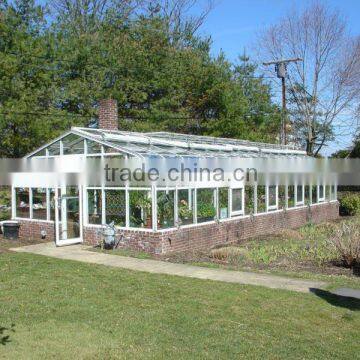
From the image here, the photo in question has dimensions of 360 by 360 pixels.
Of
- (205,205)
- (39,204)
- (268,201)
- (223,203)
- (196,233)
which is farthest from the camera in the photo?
(268,201)

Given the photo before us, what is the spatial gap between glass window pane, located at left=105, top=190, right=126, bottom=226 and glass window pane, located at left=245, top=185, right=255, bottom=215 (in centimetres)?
501

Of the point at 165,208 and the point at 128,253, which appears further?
the point at 165,208

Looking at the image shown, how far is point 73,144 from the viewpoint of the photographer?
48.9 feet

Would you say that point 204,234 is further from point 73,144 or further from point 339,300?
point 339,300

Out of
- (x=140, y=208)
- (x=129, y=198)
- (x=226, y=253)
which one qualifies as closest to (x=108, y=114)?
(x=129, y=198)

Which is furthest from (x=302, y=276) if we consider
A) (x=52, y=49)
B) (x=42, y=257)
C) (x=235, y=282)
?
(x=52, y=49)

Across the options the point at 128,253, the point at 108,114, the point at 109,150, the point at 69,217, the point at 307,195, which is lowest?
the point at 128,253

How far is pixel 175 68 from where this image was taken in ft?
92.6

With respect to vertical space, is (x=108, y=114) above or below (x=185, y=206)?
above

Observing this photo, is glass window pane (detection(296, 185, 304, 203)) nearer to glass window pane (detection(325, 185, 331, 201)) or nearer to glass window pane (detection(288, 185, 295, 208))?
glass window pane (detection(288, 185, 295, 208))

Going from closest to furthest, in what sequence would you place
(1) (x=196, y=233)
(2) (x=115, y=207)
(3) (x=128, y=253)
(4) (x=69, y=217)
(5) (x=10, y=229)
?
(3) (x=128, y=253) → (2) (x=115, y=207) → (1) (x=196, y=233) → (4) (x=69, y=217) → (5) (x=10, y=229)

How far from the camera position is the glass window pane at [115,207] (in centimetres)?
1381

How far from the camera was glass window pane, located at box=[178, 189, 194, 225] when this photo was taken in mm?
13925

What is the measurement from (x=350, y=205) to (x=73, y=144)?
15850mm
